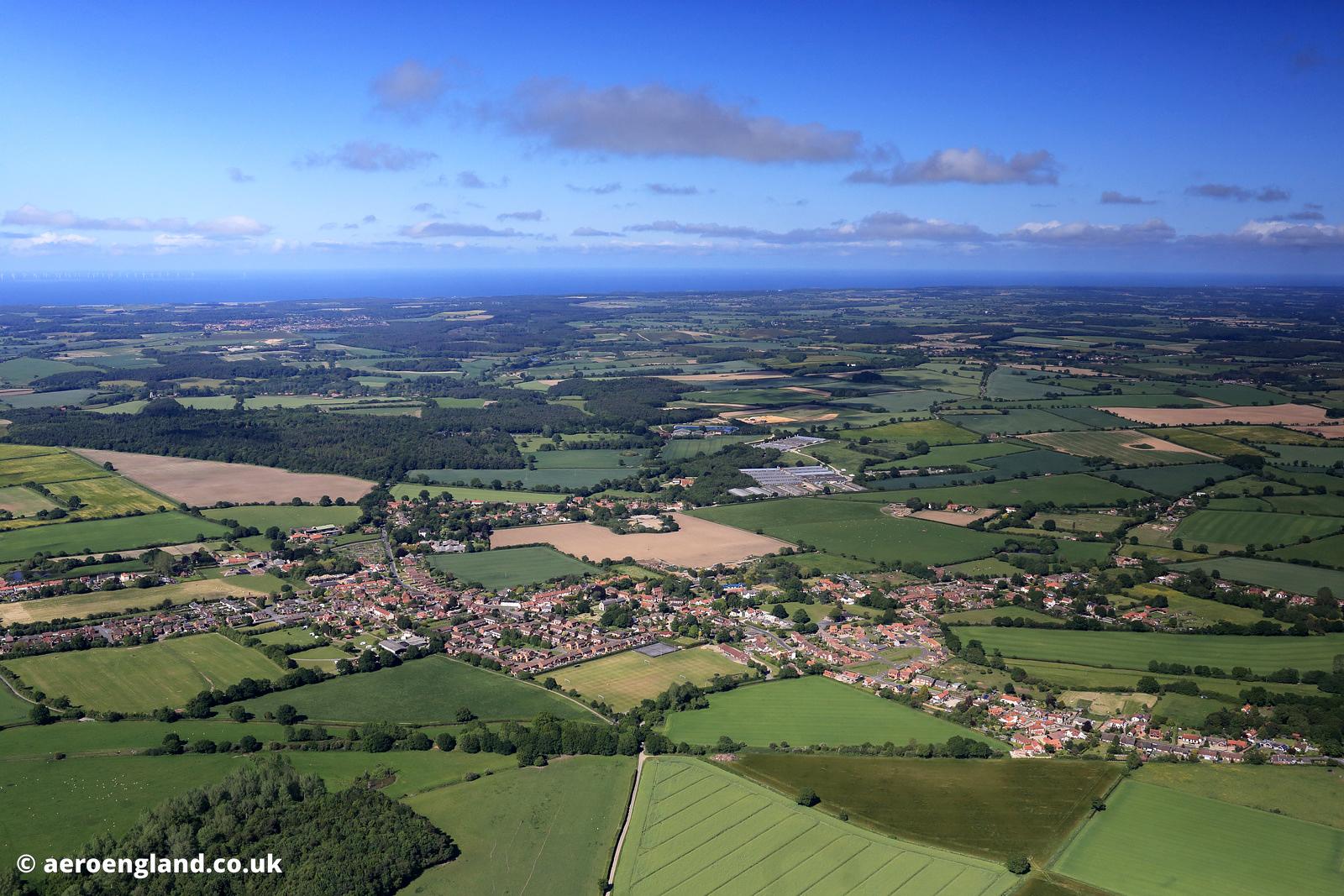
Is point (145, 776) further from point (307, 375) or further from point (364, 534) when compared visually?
point (307, 375)

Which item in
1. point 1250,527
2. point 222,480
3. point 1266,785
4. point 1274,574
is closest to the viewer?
point 1266,785

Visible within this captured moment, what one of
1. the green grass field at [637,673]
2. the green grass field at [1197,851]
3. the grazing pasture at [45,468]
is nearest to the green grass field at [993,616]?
the green grass field at [637,673]

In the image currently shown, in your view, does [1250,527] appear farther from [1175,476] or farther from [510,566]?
[510,566]

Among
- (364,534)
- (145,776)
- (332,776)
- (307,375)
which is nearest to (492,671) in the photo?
(332,776)

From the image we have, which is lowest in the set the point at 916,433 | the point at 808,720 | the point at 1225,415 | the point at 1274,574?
the point at 808,720

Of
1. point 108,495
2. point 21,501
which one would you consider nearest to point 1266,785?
point 108,495

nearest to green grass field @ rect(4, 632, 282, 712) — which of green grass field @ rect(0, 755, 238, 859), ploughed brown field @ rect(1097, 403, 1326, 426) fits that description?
green grass field @ rect(0, 755, 238, 859)
